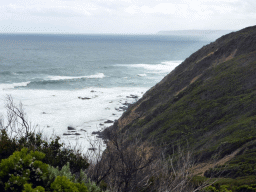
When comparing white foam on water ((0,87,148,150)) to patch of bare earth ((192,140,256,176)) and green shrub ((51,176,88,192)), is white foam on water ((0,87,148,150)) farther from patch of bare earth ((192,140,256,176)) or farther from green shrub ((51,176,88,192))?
green shrub ((51,176,88,192))

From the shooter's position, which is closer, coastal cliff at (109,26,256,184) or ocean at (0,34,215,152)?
coastal cliff at (109,26,256,184)

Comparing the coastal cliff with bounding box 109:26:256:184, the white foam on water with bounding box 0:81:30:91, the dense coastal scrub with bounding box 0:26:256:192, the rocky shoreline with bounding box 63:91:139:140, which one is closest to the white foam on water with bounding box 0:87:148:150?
the rocky shoreline with bounding box 63:91:139:140

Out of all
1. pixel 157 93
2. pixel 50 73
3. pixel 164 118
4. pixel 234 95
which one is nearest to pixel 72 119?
pixel 157 93

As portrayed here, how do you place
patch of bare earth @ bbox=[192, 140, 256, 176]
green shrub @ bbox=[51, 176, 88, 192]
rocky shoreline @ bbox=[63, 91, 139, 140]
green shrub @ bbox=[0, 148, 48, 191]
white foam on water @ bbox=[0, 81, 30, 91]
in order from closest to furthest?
green shrub @ bbox=[51, 176, 88, 192] < green shrub @ bbox=[0, 148, 48, 191] < patch of bare earth @ bbox=[192, 140, 256, 176] < rocky shoreline @ bbox=[63, 91, 139, 140] < white foam on water @ bbox=[0, 81, 30, 91]

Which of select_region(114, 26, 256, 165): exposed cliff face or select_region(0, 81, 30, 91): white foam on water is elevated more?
select_region(114, 26, 256, 165): exposed cliff face

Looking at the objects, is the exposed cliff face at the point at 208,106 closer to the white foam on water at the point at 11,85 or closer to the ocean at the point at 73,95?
the ocean at the point at 73,95

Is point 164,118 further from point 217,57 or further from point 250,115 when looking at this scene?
point 217,57
